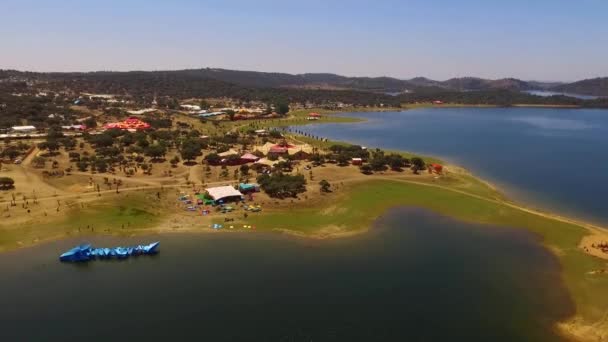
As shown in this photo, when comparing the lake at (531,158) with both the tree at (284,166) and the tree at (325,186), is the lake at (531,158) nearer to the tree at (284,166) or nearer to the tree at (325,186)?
the tree at (325,186)

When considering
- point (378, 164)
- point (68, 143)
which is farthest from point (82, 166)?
point (378, 164)

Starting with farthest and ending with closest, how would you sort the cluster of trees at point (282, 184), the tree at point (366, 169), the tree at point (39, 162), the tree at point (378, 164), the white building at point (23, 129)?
the white building at point (23, 129)
the tree at point (378, 164)
the tree at point (366, 169)
the tree at point (39, 162)
the cluster of trees at point (282, 184)

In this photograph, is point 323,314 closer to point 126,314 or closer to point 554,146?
point 126,314

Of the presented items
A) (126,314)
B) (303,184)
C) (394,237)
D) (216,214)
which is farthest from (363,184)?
(126,314)

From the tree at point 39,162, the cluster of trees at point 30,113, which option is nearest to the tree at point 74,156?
the tree at point 39,162

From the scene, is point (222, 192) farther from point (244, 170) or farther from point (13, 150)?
point (13, 150)

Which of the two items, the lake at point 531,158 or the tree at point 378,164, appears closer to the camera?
the lake at point 531,158

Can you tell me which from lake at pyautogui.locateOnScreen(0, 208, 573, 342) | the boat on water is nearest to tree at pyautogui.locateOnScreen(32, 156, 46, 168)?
lake at pyautogui.locateOnScreen(0, 208, 573, 342)
